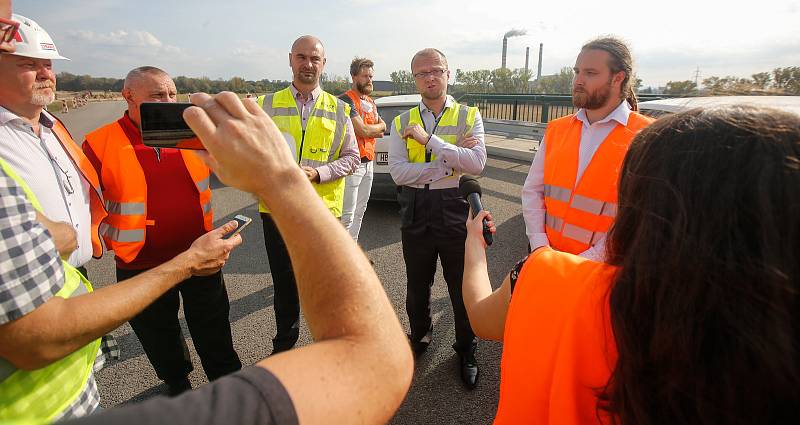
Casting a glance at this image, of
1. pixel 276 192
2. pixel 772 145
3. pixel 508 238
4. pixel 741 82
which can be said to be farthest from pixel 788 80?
pixel 508 238

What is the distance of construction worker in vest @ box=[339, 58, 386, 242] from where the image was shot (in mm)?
4348

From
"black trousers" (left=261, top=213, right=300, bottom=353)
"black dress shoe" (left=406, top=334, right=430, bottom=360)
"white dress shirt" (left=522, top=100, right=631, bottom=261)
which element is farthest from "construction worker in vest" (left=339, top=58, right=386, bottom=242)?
"white dress shirt" (left=522, top=100, right=631, bottom=261)

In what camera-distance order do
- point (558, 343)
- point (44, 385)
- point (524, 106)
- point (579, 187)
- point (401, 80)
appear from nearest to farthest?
point (558, 343), point (44, 385), point (579, 187), point (524, 106), point (401, 80)

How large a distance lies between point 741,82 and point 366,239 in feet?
14.4

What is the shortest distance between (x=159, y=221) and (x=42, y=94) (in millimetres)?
859

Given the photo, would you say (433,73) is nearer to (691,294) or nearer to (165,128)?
(165,128)

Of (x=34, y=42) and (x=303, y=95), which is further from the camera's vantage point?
(x=303, y=95)

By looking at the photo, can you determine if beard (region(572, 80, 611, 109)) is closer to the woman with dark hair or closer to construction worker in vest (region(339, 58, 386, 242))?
the woman with dark hair

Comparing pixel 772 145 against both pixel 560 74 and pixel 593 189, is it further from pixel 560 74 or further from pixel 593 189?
pixel 560 74

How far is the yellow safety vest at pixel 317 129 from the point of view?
328 centimetres

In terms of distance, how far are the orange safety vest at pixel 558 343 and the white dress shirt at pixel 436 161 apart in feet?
6.68

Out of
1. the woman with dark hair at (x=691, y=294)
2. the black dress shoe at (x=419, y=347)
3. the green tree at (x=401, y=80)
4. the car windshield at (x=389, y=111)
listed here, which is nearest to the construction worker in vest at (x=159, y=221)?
the black dress shoe at (x=419, y=347)

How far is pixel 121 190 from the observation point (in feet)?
7.84

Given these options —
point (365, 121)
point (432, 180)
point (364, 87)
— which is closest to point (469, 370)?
point (432, 180)
